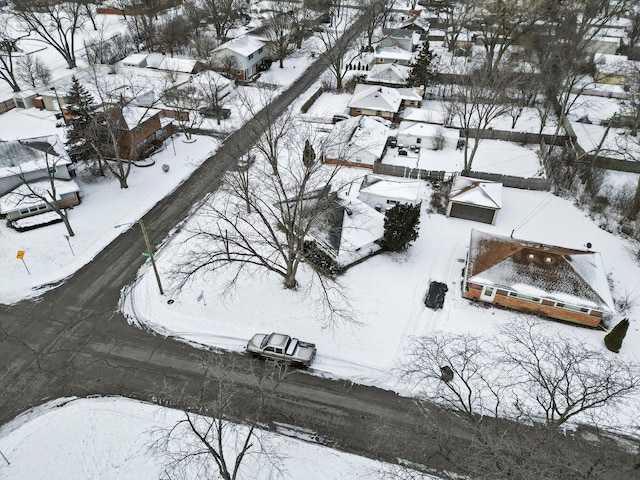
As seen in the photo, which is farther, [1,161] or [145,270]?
[1,161]

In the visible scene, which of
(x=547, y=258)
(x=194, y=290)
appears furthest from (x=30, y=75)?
(x=547, y=258)

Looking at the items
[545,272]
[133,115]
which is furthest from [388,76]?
[545,272]

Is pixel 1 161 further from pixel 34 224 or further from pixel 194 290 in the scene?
pixel 194 290

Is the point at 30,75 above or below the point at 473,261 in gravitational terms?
above

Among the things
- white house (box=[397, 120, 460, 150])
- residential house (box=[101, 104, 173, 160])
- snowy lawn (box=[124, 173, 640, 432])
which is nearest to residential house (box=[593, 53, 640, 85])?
white house (box=[397, 120, 460, 150])

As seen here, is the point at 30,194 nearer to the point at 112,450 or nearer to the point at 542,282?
the point at 112,450

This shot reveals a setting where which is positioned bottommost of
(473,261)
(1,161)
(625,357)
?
(625,357)
